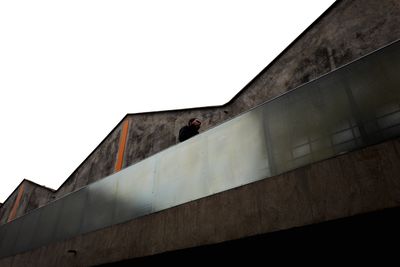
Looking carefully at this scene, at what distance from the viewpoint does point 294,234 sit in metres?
4.50

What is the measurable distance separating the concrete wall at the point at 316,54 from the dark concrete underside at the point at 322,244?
5003 mm

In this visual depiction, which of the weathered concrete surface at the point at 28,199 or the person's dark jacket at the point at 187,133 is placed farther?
the weathered concrete surface at the point at 28,199

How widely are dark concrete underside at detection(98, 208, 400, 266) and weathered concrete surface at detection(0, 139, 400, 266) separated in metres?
0.13

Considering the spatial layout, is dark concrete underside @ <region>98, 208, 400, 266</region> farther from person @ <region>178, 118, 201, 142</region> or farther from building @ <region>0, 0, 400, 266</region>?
person @ <region>178, 118, 201, 142</region>

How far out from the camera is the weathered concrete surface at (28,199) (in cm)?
1828

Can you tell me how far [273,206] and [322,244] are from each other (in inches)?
33.4

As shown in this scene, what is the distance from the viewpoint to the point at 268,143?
530 centimetres

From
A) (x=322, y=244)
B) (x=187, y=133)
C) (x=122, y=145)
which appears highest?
(x=122, y=145)

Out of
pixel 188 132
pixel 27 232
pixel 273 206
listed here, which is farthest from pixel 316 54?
pixel 27 232

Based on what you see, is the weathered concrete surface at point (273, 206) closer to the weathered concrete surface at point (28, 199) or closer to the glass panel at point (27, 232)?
the glass panel at point (27, 232)

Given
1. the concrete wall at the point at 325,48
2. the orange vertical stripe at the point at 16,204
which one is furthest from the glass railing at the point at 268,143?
the orange vertical stripe at the point at 16,204

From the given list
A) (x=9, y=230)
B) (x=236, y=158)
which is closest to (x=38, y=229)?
(x=9, y=230)

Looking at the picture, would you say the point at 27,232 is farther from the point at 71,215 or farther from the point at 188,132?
the point at 188,132

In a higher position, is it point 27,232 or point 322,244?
point 27,232
